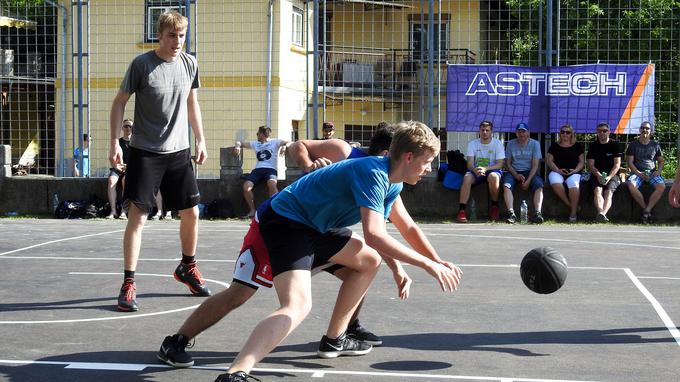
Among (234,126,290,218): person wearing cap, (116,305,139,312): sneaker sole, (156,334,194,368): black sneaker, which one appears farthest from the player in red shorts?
(234,126,290,218): person wearing cap

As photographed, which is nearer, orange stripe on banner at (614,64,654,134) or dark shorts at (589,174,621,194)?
dark shorts at (589,174,621,194)

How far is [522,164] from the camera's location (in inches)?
647

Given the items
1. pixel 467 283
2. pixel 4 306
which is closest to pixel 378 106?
pixel 467 283

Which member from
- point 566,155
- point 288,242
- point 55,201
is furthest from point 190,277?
point 55,201

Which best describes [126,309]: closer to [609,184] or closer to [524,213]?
[524,213]

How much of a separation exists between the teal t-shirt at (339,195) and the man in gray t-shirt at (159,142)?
236 centimetres

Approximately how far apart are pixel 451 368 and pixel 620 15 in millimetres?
12581

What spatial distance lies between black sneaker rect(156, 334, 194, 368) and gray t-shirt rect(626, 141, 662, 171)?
12037 mm

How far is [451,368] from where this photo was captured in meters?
5.71

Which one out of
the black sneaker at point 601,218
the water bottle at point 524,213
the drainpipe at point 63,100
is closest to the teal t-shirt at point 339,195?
the water bottle at point 524,213

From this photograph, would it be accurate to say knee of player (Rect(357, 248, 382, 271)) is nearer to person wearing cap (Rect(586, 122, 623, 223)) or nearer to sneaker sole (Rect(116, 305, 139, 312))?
sneaker sole (Rect(116, 305, 139, 312))

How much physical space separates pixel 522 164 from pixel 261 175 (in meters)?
4.30

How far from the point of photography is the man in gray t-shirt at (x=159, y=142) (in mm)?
7488

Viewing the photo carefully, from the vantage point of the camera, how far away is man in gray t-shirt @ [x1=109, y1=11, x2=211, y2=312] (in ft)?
24.6
